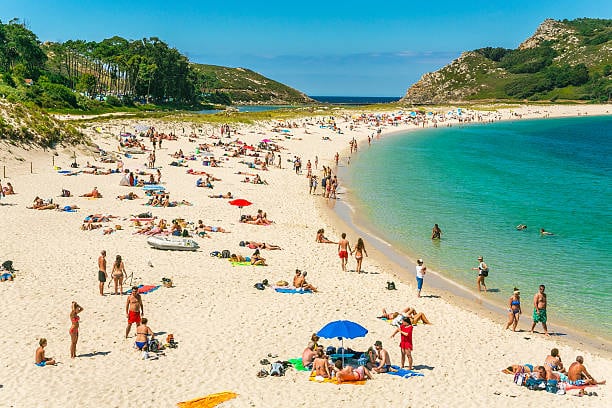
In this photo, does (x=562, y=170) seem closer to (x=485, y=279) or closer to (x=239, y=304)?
(x=485, y=279)

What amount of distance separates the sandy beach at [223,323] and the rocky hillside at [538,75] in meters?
150

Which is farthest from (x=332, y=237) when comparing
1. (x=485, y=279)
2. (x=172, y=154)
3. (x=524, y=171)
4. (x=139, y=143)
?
(x=524, y=171)

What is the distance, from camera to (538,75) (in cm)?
16912

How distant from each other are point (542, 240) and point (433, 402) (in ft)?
53.6

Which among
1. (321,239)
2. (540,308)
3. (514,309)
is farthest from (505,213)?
(514,309)

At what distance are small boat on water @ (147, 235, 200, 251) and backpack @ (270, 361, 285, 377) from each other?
9524mm

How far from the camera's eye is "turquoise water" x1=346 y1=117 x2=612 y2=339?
18859mm

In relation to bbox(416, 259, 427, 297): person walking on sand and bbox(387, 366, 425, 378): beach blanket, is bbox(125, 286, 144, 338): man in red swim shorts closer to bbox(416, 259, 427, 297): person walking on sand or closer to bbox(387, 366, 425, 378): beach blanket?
bbox(387, 366, 425, 378): beach blanket

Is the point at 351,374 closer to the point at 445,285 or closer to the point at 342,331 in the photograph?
the point at 342,331

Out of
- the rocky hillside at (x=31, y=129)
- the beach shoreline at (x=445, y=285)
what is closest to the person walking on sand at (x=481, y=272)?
the beach shoreline at (x=445, y=285)

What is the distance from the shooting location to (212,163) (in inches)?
1586

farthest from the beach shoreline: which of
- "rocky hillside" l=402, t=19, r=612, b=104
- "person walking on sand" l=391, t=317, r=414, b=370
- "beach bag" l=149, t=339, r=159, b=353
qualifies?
"rocky hillside" l=402, t=19, r=612, b=104

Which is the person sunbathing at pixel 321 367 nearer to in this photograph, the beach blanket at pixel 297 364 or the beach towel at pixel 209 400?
the beach blanket at pixel 297 364

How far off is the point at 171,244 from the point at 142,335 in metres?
7.97
